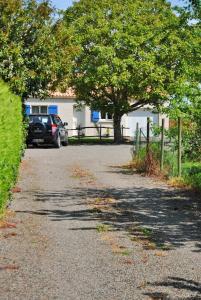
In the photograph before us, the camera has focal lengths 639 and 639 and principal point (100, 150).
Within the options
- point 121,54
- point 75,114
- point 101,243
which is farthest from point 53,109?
point 101,243

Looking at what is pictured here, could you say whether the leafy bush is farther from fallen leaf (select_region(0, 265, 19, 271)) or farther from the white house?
the white house

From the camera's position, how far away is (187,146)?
54.5 ft

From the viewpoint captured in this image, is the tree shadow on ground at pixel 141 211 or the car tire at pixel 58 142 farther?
the car tire at pixel 58 142

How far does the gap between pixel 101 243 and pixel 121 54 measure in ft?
108

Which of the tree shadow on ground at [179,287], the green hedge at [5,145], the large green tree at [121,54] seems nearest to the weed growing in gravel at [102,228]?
the green hedge at [5,145]

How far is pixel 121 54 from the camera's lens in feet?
134

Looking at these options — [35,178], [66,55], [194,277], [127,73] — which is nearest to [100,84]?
[127,73]

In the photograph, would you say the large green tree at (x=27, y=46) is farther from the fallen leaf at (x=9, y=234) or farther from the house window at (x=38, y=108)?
the house window at (x=38, y=108)

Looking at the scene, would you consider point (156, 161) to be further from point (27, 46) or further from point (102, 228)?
point (102, 228)

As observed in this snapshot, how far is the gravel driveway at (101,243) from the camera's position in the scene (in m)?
6.79

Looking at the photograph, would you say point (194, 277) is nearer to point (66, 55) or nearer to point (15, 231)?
point (15, 231)

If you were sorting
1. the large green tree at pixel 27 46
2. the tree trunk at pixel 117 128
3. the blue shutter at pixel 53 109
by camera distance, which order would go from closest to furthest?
the large green tree at pixel 27 46
the tree trunk at pixel 117 128
the blue shutter at pixel 53 109

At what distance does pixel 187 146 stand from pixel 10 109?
6461 millimetres

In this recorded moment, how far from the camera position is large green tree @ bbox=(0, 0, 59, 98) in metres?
21.6
